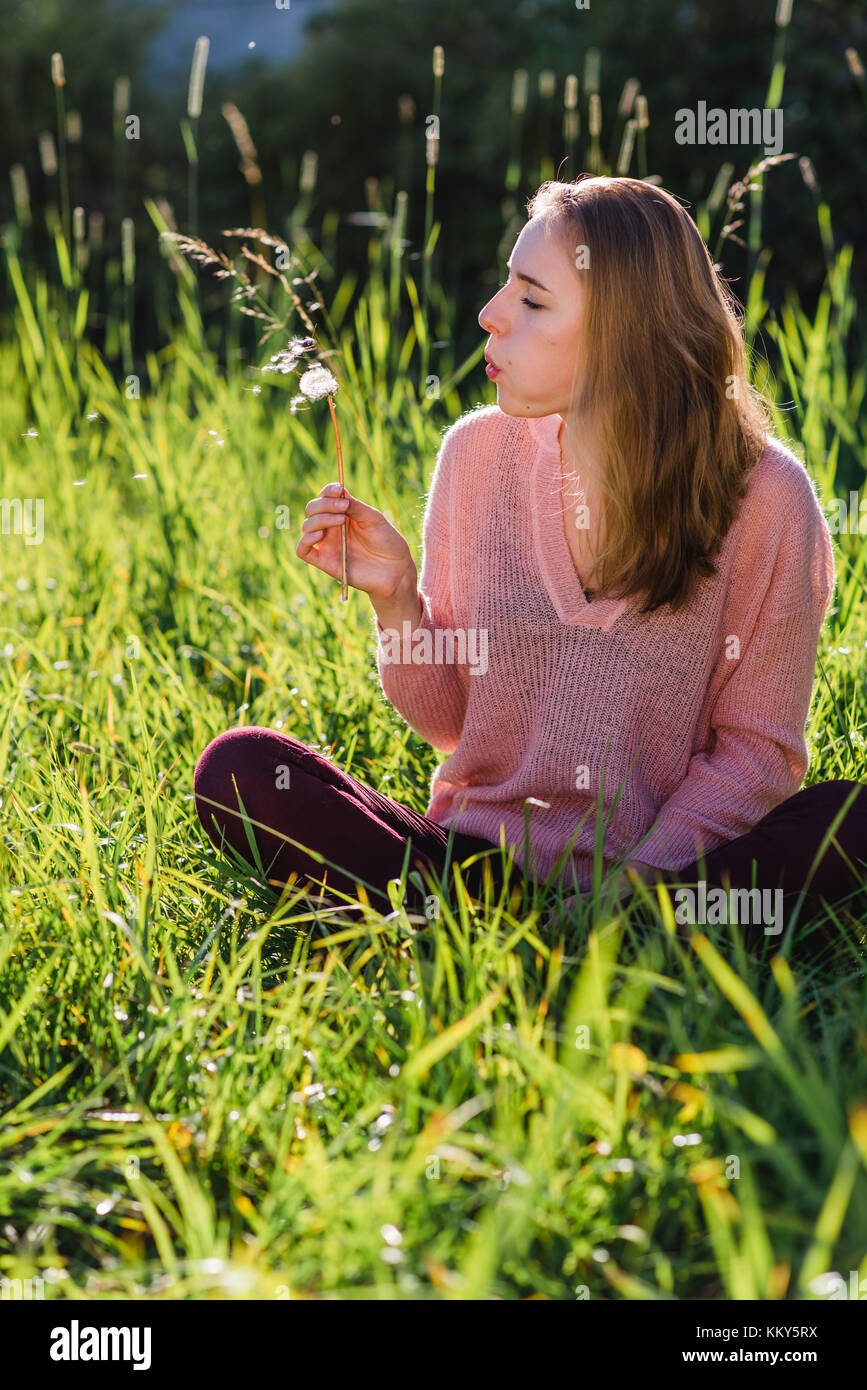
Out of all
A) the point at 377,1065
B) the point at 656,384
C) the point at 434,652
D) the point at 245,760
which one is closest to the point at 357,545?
the point at 434,652

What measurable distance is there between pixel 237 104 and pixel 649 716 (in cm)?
547

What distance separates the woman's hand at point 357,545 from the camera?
1.84 metres

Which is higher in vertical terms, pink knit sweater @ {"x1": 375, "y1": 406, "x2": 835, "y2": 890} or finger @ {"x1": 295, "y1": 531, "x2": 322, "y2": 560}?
finger @ {"x1": 295, "y1": 531, "x2": 322, "y2": 560}

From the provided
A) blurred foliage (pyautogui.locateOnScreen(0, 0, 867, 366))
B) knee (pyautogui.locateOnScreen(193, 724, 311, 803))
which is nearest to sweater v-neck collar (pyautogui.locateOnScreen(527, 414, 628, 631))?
knee (pyautogui.locateOnScreen(193, 724, 311, 803))

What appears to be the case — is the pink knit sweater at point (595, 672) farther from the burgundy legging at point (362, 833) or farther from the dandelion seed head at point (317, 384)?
the dandelion seed head at point (317, 384)

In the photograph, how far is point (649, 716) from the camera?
6.51ft

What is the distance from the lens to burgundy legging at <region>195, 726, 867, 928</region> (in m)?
1.77

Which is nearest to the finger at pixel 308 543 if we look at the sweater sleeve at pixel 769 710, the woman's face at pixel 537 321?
the woman's face at pixel 537 321

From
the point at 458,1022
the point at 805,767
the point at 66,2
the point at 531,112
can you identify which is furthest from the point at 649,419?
the point at 66,2

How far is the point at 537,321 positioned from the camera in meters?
1.83

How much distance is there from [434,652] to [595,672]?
0.26 m

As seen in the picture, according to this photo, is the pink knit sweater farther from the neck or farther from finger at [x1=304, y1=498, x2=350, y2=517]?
finger at [x1=304, y1=498, x2=350, y2=517]

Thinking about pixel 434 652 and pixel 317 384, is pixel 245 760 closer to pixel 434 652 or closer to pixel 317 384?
pixel 434 652

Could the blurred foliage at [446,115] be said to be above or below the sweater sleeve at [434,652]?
above
